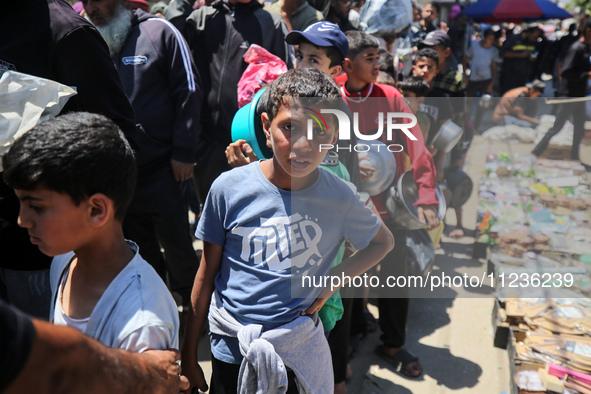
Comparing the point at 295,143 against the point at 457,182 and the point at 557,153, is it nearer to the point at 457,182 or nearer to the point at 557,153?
the point at 457,182

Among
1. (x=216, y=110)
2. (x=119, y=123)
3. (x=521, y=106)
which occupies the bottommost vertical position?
(x=521, y=106)

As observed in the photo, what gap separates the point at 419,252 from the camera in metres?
3.08

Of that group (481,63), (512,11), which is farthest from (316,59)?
(512,11)

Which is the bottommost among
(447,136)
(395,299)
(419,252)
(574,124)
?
(574,124)

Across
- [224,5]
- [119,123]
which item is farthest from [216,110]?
[119,123]

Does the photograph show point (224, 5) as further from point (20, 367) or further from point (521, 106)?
point (521, 106)

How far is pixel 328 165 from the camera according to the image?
216 cm

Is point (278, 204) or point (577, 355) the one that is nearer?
point (278, 204)

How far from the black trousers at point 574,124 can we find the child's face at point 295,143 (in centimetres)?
Answer: 545

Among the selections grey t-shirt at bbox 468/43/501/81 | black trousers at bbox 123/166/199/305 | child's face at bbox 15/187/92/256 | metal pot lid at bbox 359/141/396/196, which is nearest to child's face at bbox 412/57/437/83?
metal pot lid at bbox 359/141/396/196

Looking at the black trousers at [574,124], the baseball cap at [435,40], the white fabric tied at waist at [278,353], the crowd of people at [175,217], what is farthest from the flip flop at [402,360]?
the black trousers at [574,124]

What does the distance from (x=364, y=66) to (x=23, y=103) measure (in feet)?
6.06

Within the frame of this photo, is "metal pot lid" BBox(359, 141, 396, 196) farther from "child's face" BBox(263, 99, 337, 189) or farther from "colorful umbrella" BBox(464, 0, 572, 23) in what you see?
"colorful umbrella" BBox(464, 0, 572, 23)

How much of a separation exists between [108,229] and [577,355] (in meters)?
2.81
